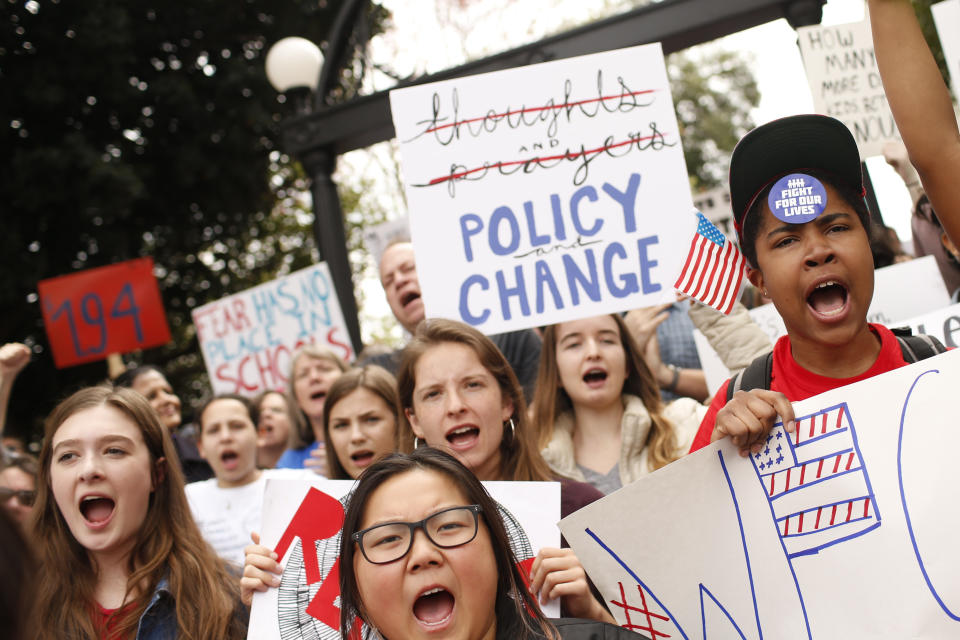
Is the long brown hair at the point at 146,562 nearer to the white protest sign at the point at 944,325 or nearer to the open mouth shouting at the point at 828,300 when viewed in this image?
the open mouth shouting at the point at 828,300

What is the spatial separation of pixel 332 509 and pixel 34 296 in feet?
31.3

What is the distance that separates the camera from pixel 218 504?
420 centimetres

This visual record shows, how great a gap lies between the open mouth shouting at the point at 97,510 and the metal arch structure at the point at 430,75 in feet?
11.9

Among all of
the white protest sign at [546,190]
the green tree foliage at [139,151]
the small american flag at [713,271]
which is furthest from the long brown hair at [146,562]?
the green tree foliage at [139,151]

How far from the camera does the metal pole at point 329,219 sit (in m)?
Result: 6.25

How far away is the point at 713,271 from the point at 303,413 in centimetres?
286

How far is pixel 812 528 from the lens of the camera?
182 cm

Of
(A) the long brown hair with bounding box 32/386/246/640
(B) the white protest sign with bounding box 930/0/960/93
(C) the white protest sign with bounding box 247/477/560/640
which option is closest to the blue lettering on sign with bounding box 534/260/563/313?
(C) the white protest sign with bounding box 247/477/560/640

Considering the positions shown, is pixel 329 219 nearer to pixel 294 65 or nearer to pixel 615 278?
pixel 294 65

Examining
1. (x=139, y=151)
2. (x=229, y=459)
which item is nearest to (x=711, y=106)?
(x=139, y=151)

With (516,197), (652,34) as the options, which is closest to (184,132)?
(652,34)

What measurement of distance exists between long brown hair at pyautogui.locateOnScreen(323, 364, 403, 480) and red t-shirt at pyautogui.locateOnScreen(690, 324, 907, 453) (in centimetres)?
159

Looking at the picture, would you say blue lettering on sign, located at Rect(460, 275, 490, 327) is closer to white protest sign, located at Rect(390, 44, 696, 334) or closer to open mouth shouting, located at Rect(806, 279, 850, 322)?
white protest sign, located at Rect(390, 44, 696, 334)

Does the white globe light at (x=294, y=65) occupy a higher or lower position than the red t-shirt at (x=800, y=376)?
higher
